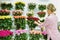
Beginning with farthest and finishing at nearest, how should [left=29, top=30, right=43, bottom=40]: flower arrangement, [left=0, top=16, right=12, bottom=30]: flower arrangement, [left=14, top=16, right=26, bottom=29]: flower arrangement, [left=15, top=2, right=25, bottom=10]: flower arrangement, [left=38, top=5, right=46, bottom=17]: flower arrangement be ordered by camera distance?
1. [left=38, top=5, right=46, bottom=17]: flower arrangement
2. [left=15, top=2, right=25, bottom=10]: flower arrangement
3. [left=14, top=16, right=26, bottom=29]: flower arrangement
4. [left=0, top=16, right=12, bottom=30]: flower arrangement
5. [left=29, top=30, right=43, bottom=40]: flower arrangement

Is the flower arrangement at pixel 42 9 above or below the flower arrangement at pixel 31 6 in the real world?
below

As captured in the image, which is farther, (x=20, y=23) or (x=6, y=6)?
(x=6, y=6)

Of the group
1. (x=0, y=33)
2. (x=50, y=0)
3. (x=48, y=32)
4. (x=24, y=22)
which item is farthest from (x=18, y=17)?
(x=50, y=0)

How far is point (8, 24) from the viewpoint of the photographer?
5270mm

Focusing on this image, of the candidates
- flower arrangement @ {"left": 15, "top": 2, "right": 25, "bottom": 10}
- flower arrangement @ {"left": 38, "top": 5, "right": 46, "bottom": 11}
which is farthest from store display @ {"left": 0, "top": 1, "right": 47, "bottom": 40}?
flower arrangement @ {"left": 38, "top": 5, "right": 46, "bottom": 11}

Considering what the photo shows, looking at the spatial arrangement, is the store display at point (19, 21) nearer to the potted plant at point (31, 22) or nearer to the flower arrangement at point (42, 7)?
the potted plant at point (31, 22)

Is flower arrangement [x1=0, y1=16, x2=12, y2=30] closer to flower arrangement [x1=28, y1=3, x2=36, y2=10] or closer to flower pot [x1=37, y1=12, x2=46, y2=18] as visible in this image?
flower arrangement [x1=28, y1=3, x2=36, y2=10]

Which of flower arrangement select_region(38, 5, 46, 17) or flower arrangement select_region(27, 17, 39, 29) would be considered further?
flower arrangement select_region(38, 5, 46, 17)

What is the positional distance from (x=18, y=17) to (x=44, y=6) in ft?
4.31

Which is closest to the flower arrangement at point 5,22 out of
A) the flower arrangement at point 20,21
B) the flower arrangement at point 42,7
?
the flower arrangement at point 20,21

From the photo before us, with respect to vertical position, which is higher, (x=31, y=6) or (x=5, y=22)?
(x=31, y=6)

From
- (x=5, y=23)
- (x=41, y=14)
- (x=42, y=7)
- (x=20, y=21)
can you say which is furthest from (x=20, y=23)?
(x=42, y=7)

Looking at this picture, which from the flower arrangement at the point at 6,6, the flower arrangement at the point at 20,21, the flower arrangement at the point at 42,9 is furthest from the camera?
the flower arrangement at the point at 42,9

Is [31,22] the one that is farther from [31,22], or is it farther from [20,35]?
[20,35]
